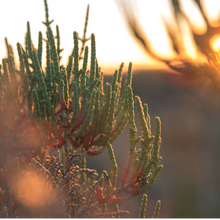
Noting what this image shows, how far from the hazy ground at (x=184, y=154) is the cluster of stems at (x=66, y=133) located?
13.7ft

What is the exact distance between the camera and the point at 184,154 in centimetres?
1191

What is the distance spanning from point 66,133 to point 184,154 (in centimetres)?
1112

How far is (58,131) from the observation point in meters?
1.90

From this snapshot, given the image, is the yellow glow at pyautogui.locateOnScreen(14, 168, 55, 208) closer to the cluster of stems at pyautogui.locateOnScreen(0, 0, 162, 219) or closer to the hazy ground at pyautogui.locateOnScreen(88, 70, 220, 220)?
the cluster of stems at pyautogui.locateOnScreen(0, 0, 162, 219)

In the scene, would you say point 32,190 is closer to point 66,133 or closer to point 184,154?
point 66,133

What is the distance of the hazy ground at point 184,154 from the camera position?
28.8 feet

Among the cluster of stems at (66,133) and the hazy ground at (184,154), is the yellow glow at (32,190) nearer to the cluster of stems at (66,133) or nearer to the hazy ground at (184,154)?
the cluster of stems at (66,133)

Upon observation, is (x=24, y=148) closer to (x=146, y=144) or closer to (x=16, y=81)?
(x=16, y=81)

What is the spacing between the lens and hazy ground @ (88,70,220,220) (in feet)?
28.8

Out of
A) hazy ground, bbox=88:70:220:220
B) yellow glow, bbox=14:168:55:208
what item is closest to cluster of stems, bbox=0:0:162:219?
yellow glow, bbox=14:168:55:208

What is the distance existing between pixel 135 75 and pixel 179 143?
9.67m

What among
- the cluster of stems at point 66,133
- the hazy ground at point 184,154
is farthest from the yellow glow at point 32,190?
the hazy ground at point 184,154

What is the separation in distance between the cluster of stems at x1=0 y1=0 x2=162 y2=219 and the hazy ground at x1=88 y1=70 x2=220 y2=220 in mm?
4171

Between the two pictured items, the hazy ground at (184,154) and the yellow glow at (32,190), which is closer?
the yellow glow at (32,190)
